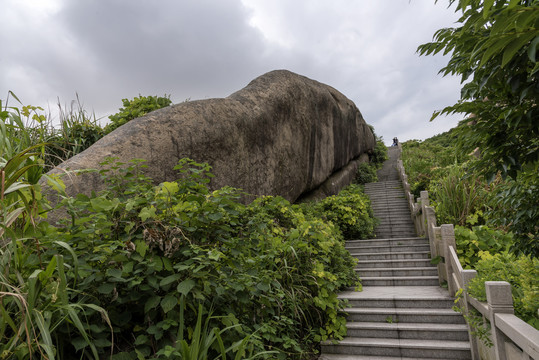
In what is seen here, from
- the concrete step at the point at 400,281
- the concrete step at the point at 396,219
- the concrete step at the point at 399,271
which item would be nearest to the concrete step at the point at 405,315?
the concrete step at the point at 400,281

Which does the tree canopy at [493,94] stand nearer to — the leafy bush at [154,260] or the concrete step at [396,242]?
the leafy bush at [154,260]

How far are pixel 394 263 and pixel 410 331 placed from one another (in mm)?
2635

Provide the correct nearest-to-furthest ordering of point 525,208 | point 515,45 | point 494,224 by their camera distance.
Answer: point 515,45
point 525,208
point 494,224

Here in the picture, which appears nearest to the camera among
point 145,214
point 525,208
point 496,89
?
point 496,89

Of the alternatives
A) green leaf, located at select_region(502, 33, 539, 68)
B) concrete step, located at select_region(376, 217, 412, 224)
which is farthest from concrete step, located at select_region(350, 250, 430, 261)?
green leaf, located at select_region(502, 33, 539, 68)

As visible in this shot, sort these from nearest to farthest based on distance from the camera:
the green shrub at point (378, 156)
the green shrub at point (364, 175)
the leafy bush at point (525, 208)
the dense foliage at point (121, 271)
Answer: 1. the dense foliage at point (121, 271)
2. the leafy bush at point (525, 208)
3. the green shrub at point (364, 175)
4. the green shrub at point (378, 156)

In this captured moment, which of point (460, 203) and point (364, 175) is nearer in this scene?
point (460, 203)

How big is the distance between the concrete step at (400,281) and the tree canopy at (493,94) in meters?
5.15

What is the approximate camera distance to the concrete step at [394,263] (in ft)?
23.4

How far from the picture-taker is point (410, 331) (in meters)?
4.78

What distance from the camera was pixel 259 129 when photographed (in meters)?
7.62

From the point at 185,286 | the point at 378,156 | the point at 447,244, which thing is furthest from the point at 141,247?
the point at 378,156

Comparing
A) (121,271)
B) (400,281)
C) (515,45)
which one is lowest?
(400,281)

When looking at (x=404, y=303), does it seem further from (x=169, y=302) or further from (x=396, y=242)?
(x=169, y=302)
